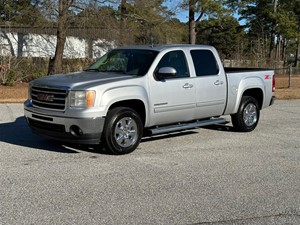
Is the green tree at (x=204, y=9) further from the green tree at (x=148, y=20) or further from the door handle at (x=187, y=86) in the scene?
the door handle at (x=187, y=86)

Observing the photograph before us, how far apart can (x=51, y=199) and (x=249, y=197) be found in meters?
2.41

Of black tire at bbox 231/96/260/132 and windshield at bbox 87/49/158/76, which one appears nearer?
windshield at bbox 87/49/158/76

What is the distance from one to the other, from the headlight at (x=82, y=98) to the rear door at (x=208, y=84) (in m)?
2.40

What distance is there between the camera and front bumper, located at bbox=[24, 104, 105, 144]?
688 cm

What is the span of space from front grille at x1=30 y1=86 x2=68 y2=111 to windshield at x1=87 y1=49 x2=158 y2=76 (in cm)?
141

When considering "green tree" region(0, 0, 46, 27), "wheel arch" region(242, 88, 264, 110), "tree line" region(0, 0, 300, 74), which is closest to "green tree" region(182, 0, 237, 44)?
"tree line" region(0, 0, 300, 74)

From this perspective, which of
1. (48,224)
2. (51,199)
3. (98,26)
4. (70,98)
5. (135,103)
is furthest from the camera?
(98,26)

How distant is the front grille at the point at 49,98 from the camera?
7043 millimetres

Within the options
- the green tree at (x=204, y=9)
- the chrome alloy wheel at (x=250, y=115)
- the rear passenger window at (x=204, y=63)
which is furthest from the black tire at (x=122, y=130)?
the green tree at (x=204, y=9)

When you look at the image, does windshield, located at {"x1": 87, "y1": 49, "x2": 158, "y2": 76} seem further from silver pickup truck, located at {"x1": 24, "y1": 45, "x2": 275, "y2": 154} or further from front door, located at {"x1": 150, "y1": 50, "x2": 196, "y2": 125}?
front door, located at {"x1": 150, "y1": 50, "x2": 196, "y2": 125}

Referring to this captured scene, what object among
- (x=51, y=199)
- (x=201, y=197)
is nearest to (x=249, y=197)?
(x=201, y=197)

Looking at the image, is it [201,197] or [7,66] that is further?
[7,66]

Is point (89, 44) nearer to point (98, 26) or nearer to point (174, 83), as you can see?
point (98, 26)

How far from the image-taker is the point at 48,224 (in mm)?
4406
